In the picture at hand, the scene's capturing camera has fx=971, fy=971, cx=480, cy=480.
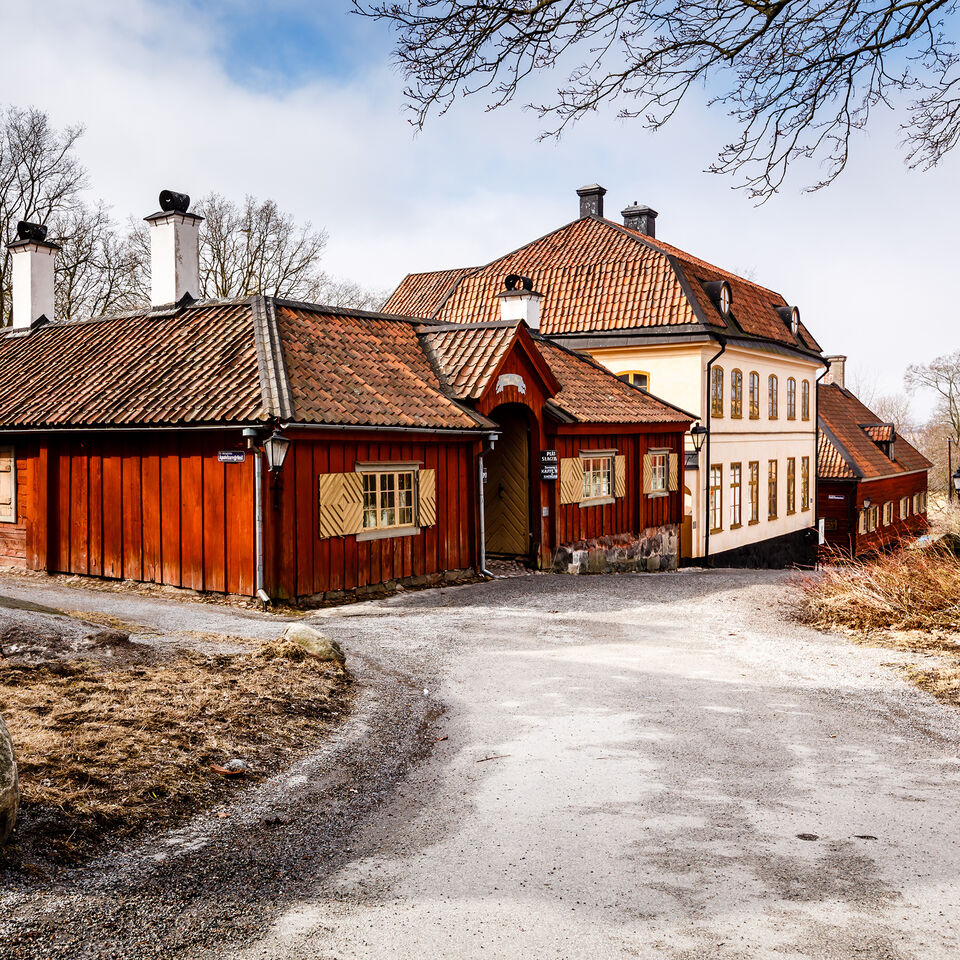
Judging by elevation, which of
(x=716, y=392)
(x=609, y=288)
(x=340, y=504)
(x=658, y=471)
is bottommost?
(x=340, y=504)

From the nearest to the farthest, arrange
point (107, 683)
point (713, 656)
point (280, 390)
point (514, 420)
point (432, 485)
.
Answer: point (107, 683), point (713, 656), point (280, 390), point (432, 485), point (514, 420)

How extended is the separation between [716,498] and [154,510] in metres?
18.4

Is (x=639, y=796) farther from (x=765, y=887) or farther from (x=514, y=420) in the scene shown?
(x=514, y=420)

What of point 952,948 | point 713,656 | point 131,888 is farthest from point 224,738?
point 713,656

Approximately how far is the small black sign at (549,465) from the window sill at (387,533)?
3727 millimetres

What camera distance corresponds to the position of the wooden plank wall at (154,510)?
13305 millimetres

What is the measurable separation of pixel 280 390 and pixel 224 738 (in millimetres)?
7362

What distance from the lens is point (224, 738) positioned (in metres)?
6.49

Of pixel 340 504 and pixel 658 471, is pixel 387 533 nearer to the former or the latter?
pixel 340 504

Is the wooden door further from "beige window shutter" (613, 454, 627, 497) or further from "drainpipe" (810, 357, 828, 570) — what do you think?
"drainpipe" (810, 357, 828, 570)

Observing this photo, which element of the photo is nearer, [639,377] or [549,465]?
[549,465]

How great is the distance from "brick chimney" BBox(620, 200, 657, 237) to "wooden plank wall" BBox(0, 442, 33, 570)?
24.1 meters

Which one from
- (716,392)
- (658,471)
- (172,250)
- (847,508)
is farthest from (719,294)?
(172,250)

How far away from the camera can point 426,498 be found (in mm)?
15461
